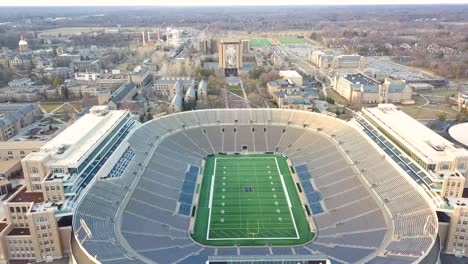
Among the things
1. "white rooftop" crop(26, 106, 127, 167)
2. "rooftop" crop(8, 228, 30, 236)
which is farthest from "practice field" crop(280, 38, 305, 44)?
"rooftop" crop(8, 228, 30, 236)

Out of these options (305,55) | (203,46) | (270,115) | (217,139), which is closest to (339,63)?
(305,55)

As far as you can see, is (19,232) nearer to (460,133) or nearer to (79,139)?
(79,139)

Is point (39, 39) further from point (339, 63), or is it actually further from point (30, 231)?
point (30, 231)

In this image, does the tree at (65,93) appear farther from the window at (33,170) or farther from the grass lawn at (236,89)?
the window at (33,170)

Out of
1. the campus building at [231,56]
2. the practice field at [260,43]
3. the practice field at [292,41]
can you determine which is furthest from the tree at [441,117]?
the practice field at [292,41]

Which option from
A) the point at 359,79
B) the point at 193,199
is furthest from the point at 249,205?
the point at 359,79

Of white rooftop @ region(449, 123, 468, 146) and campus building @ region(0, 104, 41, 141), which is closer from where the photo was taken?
white rooftop @ region(449, 123, 468, 146)

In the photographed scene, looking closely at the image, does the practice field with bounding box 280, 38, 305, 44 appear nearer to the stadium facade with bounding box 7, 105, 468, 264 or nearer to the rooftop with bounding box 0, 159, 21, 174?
the stadium facade with bounding box 7, 105, 468, 264
